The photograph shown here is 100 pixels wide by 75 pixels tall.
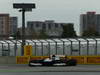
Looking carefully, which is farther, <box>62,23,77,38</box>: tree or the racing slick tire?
<box>62,23,77,38</box>: tree

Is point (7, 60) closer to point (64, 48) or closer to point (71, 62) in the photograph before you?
point (64, 48)

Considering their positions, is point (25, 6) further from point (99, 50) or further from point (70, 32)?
point (70, 32)

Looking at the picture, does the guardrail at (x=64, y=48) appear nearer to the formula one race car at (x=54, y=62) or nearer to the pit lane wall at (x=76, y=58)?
the pit lane wall at (x=76, y=58)

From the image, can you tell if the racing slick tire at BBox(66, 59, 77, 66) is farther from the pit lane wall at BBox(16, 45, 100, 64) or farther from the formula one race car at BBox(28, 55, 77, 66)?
the pit lane wall at BBox(16, 45, 100, 64)

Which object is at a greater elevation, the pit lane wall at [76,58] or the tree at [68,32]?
the pit lane wall at [76,58]

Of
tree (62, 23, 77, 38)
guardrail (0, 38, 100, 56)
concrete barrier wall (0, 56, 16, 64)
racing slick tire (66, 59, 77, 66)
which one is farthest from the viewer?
tree (62, 23, 77, 38)

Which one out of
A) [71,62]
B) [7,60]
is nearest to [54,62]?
[71,62]

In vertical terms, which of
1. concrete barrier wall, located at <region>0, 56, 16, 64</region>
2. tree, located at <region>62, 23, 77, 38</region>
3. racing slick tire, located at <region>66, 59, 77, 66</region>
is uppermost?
racing slick tire, located at <region>66, 59, 77, 66</region>

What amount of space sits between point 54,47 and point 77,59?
7364 mm

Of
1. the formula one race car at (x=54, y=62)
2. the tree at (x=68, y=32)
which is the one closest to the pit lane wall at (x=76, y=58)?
the formula one race car at (x=54, y=62)

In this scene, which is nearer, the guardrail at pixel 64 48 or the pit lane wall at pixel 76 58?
the pit lane wall at pixel 76 58

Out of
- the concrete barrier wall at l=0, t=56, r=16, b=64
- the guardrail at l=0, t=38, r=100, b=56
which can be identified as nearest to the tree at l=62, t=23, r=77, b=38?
the guardrail at l=0, t=38, r=100, b=56

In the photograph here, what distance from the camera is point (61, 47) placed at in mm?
50812

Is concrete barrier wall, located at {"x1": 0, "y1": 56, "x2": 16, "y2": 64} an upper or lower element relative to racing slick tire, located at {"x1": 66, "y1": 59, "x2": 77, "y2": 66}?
lower
